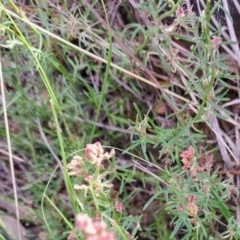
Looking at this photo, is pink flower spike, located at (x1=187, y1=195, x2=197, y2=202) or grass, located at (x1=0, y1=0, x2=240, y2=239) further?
grass, located at (x1=0, y1=0, x2=240, y2=239)

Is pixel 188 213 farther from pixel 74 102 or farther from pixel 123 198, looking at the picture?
pixel 74 102

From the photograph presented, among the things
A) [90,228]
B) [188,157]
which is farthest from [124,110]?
[90,228]

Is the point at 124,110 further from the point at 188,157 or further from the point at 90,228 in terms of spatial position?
the point at 90,228

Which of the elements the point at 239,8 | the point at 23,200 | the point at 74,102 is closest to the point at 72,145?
the point at 74,102

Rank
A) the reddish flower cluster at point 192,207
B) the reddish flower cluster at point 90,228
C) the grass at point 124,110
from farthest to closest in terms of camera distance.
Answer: the grass at point 124,110, the reddish flower cluster at point 192,207, the reddish flower cluster at point 90,228

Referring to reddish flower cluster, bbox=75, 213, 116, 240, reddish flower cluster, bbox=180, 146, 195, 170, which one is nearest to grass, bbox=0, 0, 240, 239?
reddish flower cluster, bbox=180, 146, 195, 170

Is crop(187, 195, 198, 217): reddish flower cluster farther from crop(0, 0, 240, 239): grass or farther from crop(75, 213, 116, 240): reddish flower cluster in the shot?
crop(75, 213, 116, 240): reddish flower cluster

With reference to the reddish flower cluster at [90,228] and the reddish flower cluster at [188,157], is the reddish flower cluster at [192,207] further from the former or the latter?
the reddish flower cluster at [90,228]

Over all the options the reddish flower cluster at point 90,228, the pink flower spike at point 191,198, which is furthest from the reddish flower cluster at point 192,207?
the reddish flower cluster at point 90,228

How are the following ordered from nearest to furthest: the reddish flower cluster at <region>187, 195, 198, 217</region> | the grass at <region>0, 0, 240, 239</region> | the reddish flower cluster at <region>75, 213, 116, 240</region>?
the reddish flower cluster at <region>75, 213, 116, 240</region> → the reddish flower cluster at <region>187, 195, 198, 217</region> → the grass at <region>0, 0, 240, 239</region>
